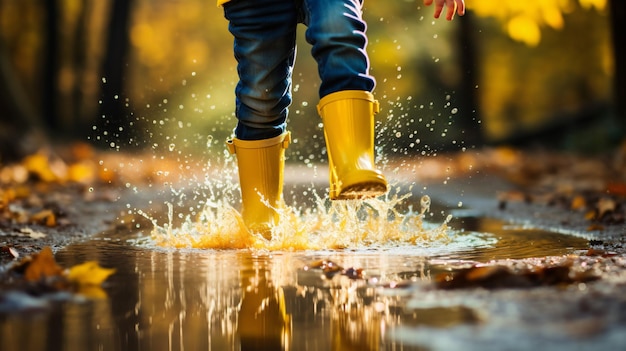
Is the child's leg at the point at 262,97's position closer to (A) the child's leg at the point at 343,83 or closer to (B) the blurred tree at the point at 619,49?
(A) the child's leg at the point at 343,83

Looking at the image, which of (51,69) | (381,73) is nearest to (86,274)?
(51,69)

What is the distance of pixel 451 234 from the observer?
4117 millimetres

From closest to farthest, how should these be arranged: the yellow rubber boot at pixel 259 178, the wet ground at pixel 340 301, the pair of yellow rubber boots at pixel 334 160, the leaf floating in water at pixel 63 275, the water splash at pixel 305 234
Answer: the wet ground at pixel 340 301 < the leaf floating in water at pixel 63 275 < the pair of yellow rubber boots at pixel 334 160 < the water splash at pixel 305 234 < the yellow rubber boot at pixel 259 178

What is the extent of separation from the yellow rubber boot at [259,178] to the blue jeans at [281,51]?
5cm

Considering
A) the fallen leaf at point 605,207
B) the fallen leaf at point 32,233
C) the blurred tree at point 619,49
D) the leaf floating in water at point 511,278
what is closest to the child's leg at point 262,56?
the fallen leaf at point 32,233

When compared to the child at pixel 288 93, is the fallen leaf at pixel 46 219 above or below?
below

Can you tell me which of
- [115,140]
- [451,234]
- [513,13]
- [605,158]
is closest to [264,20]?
[451,234]

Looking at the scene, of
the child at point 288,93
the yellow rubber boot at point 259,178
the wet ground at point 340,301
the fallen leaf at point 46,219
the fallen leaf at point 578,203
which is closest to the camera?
the wet ground at point 340,301

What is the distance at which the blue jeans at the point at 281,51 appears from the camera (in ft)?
11.1

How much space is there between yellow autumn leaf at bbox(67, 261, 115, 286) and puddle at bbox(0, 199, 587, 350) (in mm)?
53

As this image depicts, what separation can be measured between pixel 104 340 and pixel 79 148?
35.1 feet

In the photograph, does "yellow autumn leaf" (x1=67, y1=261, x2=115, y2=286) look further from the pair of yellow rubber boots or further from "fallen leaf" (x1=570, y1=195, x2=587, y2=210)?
"fallen leaf" (x1=570, y1=195, x2=587, y2=210)

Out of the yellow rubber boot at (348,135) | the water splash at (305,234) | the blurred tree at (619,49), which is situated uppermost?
the blurred tree at (619,49)

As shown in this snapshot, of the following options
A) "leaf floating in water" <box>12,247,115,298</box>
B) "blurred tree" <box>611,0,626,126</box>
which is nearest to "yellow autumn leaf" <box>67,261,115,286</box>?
"leaf floating in water" <box>12,247,115,298</box>
